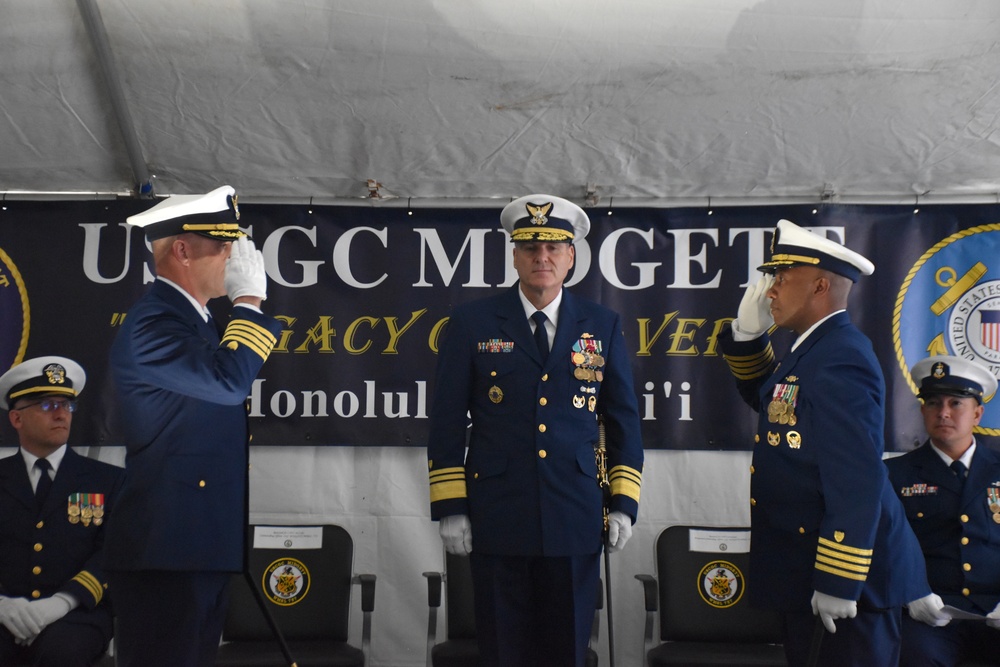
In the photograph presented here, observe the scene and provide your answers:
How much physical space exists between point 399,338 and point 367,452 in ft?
1.65

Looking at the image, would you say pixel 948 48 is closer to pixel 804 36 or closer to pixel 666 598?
pixel 804 36

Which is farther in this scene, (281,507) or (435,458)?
(281,507)

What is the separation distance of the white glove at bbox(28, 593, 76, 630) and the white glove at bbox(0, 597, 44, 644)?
0.01 m

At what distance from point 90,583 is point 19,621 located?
26cm

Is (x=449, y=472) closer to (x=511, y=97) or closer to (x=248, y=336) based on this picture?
(x=248, y=336)

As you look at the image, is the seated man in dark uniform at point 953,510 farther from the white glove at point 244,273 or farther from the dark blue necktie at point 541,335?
the white glove at point 244,273

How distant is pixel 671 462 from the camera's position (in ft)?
13.8

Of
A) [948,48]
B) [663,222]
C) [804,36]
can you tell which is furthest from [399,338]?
[948,48]

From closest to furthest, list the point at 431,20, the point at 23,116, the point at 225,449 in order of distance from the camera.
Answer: the point at 225,449 < the point at 431,20 < the point at 23,116

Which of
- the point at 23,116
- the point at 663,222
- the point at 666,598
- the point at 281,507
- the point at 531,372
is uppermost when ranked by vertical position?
the point at 23,116

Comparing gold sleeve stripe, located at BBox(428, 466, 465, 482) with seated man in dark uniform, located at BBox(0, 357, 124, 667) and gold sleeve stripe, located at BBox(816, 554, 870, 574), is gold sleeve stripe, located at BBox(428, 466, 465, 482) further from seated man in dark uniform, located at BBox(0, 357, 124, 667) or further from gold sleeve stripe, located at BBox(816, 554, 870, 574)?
seated man in dark uniform, located at BBox(0, 357, 124, 667)

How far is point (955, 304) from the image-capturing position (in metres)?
4.13

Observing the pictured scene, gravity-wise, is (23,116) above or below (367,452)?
above

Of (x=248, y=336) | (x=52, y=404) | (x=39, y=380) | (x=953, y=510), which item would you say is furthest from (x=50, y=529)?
(x=953, y=510)
